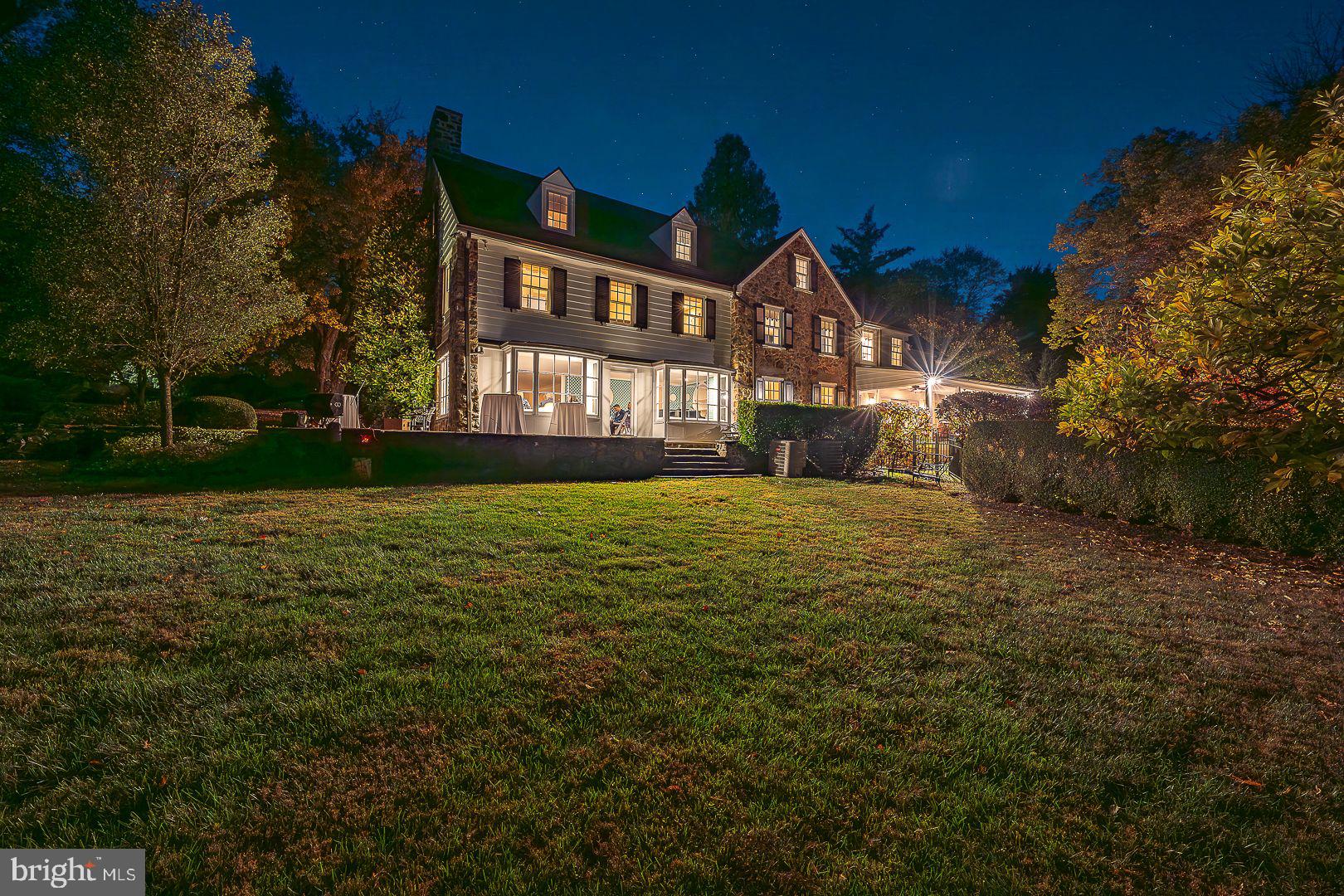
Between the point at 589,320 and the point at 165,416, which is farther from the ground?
the point at 589,320

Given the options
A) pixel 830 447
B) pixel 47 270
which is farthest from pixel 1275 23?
pixel 47 270

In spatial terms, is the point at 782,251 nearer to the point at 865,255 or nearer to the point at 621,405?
the point at 621,405

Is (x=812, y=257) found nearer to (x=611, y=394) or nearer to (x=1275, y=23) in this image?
(x=611, y=394)

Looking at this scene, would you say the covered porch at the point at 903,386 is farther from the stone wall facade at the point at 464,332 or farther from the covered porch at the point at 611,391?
the stone wall facade at the point at 464,332

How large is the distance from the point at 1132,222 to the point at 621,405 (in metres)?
16.3

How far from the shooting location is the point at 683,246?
1891cm

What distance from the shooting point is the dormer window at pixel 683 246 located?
739 inches

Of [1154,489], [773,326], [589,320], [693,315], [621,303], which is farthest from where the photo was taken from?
[773,326]

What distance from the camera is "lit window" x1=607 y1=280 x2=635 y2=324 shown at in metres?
16.8

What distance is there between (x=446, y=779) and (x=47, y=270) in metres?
13.5

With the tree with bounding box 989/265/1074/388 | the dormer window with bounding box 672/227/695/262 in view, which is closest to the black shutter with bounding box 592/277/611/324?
the dormer window with bounding box 672/227/695/262

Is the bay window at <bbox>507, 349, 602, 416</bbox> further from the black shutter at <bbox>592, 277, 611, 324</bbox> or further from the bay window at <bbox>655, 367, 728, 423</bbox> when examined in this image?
the bay window at <bbox>655, 367, 728, 423</bbox>

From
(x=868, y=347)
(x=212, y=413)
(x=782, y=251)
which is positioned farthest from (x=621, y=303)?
(x=868, y=347)

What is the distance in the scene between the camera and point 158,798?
1878 mm
